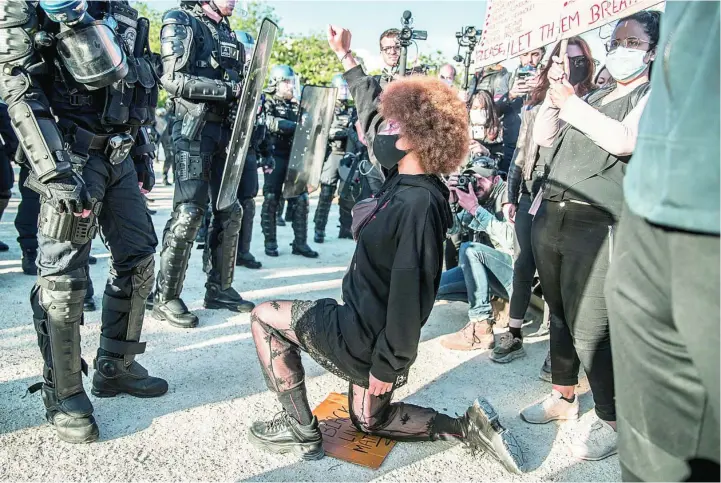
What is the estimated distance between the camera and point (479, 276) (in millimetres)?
3711

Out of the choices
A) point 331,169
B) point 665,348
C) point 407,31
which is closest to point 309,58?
point 331,169

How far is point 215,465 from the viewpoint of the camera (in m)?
2.33

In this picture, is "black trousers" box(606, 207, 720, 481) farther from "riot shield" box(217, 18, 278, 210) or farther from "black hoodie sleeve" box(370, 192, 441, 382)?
"riot shield" box(217, 18, 278, 210)

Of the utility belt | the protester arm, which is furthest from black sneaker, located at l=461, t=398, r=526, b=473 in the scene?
the utility belt

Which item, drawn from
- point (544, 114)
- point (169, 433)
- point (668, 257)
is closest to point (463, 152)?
point (544, 114)

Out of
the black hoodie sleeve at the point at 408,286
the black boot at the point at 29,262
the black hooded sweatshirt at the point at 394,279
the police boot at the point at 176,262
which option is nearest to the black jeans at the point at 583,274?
the black hooded sweatshirt at the point at 394,279

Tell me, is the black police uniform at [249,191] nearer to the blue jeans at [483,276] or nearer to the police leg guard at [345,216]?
the police leg guard at [345,216]

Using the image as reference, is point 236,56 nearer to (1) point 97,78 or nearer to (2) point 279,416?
(1) point 97,78

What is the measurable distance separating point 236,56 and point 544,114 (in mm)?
2309

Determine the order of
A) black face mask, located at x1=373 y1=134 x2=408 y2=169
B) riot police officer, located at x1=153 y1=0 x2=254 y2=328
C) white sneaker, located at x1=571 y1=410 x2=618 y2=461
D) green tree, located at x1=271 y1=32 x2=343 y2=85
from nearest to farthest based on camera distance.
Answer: black face mask, located at x1=373 y1=134 x2=408 y2=169 < white sneaker, located at x1=571 y1=410 x2=618 y2=461 < riot police officer, located at x1=153 y1=0 x2=254 y2=328 < green tree, located at x1=271 y1=32 x2=343 y2=85

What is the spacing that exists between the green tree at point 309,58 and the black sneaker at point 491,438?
→ 17.1m

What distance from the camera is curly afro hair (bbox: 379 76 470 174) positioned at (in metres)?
2.14

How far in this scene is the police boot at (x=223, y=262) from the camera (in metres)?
4.21

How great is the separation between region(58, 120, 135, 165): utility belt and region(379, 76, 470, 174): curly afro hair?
50.6 inches
